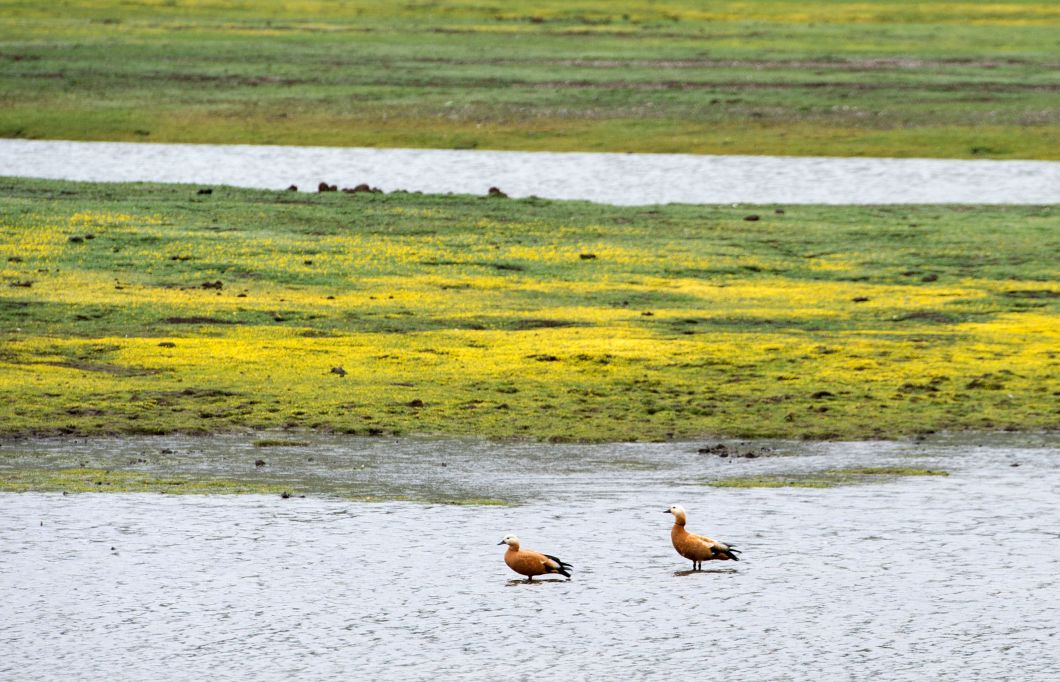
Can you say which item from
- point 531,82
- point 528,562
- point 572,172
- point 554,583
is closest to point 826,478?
point 554,583

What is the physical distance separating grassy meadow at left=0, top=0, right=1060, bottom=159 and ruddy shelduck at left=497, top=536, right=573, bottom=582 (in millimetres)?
39064

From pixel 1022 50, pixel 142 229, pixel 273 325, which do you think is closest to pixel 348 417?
pixel 273 325

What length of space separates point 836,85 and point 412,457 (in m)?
45.6

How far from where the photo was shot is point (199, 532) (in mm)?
18984

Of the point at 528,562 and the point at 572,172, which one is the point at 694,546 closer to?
the point at 528,562

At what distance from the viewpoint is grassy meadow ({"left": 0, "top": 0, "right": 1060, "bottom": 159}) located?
5728 centimetres

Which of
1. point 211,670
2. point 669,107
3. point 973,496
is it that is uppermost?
point 669,107

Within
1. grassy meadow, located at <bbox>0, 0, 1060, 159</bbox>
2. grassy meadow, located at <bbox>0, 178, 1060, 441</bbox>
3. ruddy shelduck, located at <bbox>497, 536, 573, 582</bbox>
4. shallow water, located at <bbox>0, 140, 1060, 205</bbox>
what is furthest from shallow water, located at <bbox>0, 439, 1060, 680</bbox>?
grassy meadow, located at <bbox>0, 0, 1060, 159</bbox>

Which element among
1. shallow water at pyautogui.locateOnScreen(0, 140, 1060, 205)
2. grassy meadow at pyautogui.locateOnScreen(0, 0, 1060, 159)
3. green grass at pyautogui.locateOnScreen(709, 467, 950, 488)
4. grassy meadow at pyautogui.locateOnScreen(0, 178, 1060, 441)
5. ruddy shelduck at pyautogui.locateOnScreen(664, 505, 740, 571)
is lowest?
ruddy shelduck at pyautogui.locateOnScreen(664, 505, 740, 571)

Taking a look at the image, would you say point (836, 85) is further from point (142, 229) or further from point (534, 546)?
point (534, 546)

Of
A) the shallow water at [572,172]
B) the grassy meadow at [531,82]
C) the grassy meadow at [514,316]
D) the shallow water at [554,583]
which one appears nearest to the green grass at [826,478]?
the shallow water at [554,583]

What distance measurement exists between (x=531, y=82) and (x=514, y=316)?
35890mm

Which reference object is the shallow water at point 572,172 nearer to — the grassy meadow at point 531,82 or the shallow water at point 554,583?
the grassy meadow at point 531,82

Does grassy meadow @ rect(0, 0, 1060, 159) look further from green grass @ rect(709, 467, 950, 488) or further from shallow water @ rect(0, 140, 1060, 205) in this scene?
green grass @ rect(709, 467, 950, 488)
